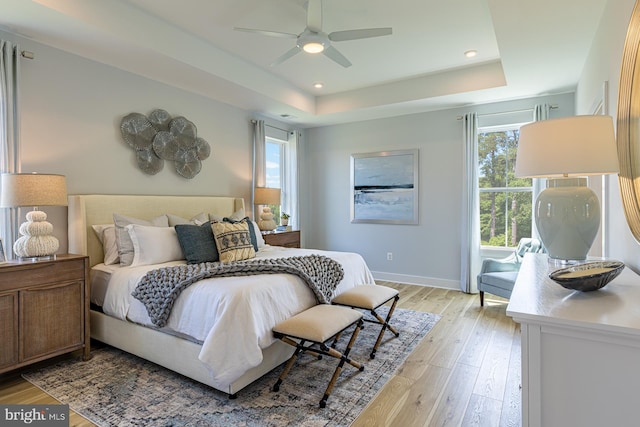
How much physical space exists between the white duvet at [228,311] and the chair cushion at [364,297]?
0.31 meters

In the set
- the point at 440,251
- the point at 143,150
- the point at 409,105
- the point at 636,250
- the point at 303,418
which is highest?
the point at 409,105

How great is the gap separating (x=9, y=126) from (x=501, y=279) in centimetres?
474

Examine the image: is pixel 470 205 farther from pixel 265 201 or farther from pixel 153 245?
pixel 153 245

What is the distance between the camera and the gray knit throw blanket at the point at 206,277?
91.4 inches

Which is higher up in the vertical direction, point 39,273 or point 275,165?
point 275,165

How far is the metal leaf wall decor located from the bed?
21.5 inches

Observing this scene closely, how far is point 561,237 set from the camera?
1703 mm

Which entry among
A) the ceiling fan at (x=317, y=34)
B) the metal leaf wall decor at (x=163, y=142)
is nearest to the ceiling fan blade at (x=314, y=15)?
the ceiling fan at (x=317, y=34)

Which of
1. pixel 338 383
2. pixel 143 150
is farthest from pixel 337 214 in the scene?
pixel 338 383

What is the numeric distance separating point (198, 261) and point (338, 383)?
156cm

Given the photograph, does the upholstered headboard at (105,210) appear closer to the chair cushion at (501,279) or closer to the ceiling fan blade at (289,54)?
the ceiling fan blade at (289,54)

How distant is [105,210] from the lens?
3.23 m

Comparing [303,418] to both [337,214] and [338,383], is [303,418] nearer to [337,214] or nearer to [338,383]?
[338,383]

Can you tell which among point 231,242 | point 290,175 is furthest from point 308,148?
point 231,242
